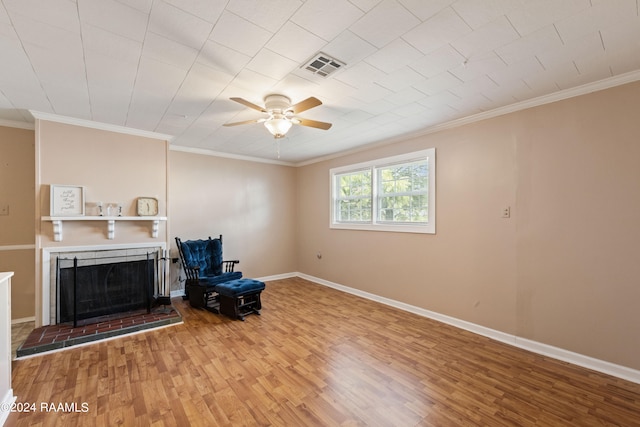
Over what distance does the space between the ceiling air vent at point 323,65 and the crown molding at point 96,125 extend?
293 cm

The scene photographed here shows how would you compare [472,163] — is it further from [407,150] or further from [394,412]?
[394,412]

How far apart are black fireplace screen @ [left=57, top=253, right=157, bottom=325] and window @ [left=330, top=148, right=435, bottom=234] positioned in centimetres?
325

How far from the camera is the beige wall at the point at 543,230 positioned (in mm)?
2377

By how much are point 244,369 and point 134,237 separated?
2684mm

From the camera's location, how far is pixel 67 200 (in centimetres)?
338

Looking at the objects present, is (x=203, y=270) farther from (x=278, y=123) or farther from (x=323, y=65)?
(x=323, y=65)

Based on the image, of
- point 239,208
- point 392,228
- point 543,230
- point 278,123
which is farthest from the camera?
point 239,208

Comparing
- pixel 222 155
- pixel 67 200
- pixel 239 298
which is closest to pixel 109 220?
pixel 67 200

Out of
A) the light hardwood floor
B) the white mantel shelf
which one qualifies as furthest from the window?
the white mantel shelf

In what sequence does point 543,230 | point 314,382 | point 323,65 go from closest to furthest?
1. point 323,65
2. point 314,382
3. point 543,230

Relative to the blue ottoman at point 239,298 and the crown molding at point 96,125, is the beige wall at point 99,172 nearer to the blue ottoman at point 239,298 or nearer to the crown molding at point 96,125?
the crown molding at point 96,125

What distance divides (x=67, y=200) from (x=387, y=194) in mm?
4446

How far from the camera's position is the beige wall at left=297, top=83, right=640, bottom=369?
7.80 feet

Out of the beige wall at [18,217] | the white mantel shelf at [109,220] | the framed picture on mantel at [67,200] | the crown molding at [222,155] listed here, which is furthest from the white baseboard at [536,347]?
the beige wall at [18,217]
